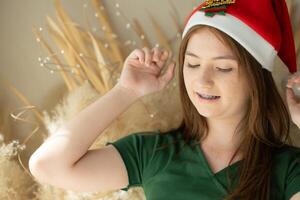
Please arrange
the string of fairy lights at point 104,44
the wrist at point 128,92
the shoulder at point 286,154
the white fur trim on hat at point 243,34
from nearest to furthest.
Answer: the white fur trim on hat at point 243,34 < the shoulder at point 286,154 < the wrist at point 128,92 < the string of fairy lights at point 104,44

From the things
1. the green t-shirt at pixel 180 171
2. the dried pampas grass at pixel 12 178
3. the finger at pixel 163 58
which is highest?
the finger at pixel 163 58

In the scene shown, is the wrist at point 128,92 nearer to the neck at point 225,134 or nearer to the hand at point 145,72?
the hand at point 145,72

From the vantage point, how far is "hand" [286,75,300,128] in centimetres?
135

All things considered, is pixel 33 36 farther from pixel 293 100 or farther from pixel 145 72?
pixel 293 100

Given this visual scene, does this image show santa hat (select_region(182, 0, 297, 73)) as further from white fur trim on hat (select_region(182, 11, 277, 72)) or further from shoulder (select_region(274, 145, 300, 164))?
shoulder (select_region(274, 145, 300, 164))

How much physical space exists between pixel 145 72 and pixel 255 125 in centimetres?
38

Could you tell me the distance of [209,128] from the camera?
1455 mm

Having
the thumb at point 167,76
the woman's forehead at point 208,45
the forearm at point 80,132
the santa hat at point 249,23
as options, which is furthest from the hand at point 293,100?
the forearm at point 80,132

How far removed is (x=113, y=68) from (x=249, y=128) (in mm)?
563

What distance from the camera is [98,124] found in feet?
4.59

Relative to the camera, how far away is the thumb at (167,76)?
1.51m

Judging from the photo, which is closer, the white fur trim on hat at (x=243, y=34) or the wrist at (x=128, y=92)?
the white fur trim on hat at (x=243, y=34)

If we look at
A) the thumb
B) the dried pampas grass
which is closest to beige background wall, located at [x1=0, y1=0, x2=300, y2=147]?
the dried pampas grass

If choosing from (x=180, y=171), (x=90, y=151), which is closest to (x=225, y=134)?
(x=180, y=171)
